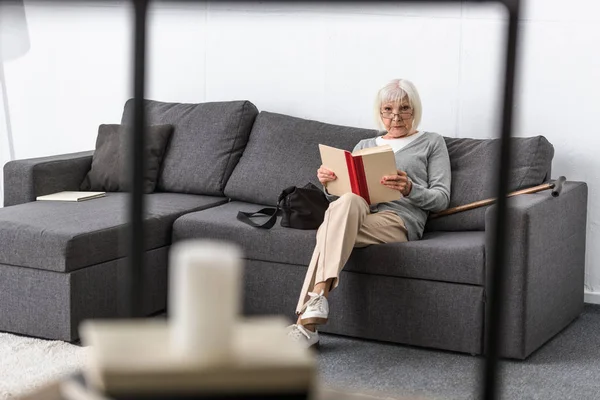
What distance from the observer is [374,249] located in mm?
3678

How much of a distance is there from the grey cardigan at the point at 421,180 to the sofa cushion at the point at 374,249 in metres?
0.10

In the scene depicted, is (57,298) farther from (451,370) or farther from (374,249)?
(451,370)

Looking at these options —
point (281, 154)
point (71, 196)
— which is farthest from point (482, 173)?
point (71, 196)

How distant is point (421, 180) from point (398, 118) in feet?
0.91

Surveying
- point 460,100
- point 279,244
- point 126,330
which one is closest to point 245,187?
point 279,244

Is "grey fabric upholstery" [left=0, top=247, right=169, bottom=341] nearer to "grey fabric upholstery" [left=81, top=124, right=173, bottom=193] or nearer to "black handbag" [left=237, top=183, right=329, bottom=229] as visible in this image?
"black handbag" [left=237, top=183, right=329, bottom=229]

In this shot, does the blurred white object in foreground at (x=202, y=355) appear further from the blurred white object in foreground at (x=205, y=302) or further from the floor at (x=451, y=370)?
the floor at (x=451, y=370)

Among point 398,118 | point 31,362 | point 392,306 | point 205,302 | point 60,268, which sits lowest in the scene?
point 31,362

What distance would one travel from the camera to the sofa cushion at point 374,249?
3.53m

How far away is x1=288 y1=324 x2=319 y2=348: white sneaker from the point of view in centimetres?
356

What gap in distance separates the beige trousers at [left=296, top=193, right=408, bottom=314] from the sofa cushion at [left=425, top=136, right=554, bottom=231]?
1.10 feet

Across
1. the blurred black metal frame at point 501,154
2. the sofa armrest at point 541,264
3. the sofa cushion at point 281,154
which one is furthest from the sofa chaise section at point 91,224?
the blurred black metal frame at point 501,154

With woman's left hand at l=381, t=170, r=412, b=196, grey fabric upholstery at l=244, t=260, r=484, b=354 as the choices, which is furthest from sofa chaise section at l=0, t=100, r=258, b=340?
woman's left hand at l=381, t=170, r=412, b=196

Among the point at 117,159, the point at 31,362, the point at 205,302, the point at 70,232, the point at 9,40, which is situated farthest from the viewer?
the point at 9,40
